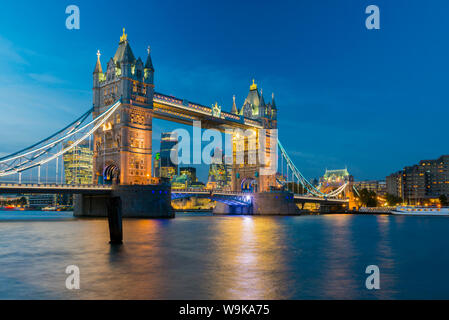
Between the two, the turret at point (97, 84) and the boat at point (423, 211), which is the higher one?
the turret at point (97, 84)

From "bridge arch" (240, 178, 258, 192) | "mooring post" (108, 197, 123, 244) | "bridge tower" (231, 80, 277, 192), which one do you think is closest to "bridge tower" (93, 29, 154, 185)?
"bridge tower" (231, 80, 277, 192)

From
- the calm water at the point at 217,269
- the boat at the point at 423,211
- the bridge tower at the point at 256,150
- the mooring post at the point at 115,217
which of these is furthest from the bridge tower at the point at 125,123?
the boat at the point at 423,211

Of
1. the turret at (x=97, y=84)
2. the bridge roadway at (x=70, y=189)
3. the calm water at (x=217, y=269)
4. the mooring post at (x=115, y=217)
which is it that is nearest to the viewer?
the calm water at (x=217, y=269)

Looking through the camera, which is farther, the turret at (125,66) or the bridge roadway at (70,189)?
the turret at (125,66)

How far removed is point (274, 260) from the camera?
1678cm

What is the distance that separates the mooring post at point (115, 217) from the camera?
20891 mm

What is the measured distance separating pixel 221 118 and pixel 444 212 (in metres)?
45.7

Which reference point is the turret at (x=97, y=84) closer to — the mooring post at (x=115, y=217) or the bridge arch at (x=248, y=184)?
the bridge arch at (x=248, y=184)

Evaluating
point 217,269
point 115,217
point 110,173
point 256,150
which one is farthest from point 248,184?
point 217,269

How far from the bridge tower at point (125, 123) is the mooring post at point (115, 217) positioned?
84.3ft

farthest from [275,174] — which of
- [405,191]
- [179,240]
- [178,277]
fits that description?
[405,191]

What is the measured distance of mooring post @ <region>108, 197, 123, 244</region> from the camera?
2089cm

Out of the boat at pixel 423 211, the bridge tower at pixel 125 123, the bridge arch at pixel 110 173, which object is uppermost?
the bridge tower at pixel 125 123

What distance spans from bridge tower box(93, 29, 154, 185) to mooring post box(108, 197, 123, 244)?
2570 cm
